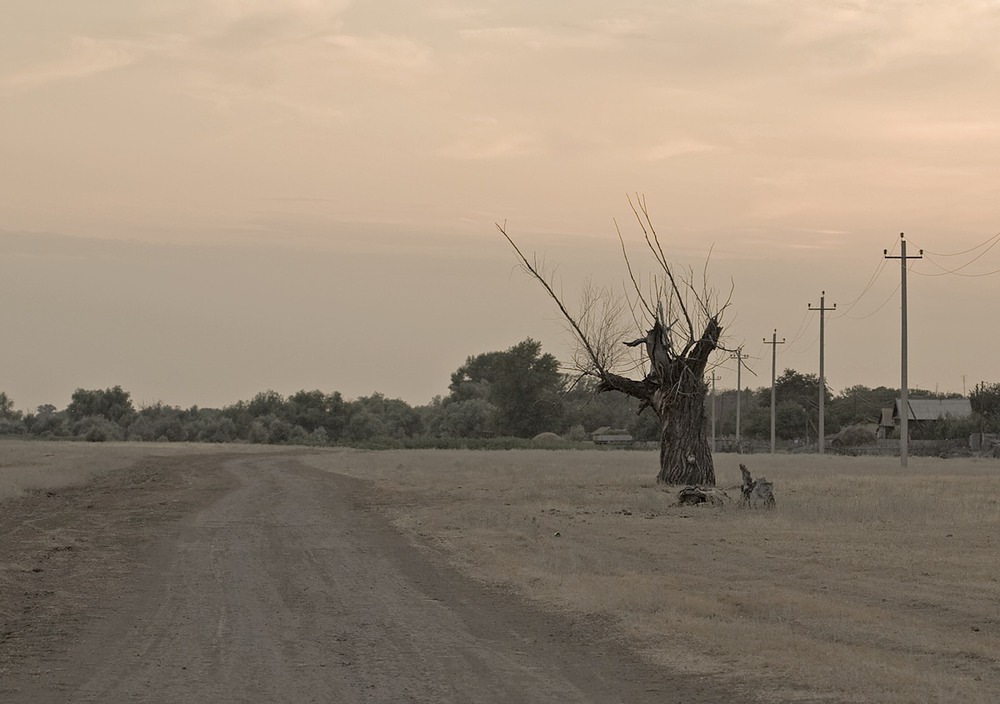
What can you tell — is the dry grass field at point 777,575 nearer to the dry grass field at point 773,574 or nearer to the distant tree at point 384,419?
the dry grass field at point 773,574

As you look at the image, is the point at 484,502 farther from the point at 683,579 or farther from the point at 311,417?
the point at 311,417

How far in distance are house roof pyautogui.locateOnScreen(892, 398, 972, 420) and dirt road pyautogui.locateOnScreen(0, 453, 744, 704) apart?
104120 mm

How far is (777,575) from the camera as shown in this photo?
1495 cm

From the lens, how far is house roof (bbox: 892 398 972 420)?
115 m

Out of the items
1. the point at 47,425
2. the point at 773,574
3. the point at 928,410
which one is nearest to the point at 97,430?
the point at 47,425

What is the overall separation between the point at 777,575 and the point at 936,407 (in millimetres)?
109909

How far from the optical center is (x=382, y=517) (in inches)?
957

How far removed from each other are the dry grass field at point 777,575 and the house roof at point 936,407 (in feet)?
290

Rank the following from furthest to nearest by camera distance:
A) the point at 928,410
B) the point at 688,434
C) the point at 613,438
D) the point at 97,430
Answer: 1. the point at 613,438
2. the point at 97,430
3. the point at 928,410
4. the point at 688,434

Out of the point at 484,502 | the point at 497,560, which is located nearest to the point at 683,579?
the point at 497,560

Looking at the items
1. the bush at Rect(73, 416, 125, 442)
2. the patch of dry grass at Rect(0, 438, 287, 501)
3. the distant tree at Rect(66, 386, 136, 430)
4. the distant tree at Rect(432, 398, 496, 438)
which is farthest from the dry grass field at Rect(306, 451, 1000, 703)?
the distant tree at Rect(66, 386, 136, 430)

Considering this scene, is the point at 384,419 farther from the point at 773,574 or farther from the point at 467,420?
the point at 773,574

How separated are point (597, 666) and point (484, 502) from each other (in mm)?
19255

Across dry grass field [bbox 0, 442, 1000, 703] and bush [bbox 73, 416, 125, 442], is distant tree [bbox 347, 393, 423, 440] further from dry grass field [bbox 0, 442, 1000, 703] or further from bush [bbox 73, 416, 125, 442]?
dry grass field [bbox 0, 442, 1000, 703]
